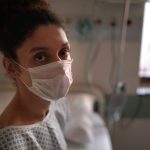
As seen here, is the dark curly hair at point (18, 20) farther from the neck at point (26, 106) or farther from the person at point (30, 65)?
the neck at point (26, 106)

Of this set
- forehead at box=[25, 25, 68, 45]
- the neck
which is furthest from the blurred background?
forehead at box=[25, 25, 68, 45]

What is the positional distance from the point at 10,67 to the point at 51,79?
4.9 inches

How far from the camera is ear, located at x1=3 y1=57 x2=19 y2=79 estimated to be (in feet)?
2.67

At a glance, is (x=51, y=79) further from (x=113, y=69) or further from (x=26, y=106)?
(x=113, y=69)

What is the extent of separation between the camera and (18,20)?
2.49ft

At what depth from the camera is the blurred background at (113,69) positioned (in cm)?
189

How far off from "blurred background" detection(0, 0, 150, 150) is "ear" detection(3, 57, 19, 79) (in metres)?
0.99

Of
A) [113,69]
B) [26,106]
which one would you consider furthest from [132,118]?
[26,106]

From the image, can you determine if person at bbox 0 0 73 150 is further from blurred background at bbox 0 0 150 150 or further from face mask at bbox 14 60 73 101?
blurred background at bbox 0 0 150 150

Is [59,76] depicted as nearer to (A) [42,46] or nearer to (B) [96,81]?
(A) [42,46]

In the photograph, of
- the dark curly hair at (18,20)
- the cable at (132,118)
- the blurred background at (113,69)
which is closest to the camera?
the dark curly hair at (18,20)

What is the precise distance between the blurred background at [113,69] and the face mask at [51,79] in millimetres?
916

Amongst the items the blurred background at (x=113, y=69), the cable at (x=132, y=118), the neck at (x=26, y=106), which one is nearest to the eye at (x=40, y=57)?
the neck at (x=26, y=106)

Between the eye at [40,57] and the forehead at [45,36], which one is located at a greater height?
the forehead at [45,36]
